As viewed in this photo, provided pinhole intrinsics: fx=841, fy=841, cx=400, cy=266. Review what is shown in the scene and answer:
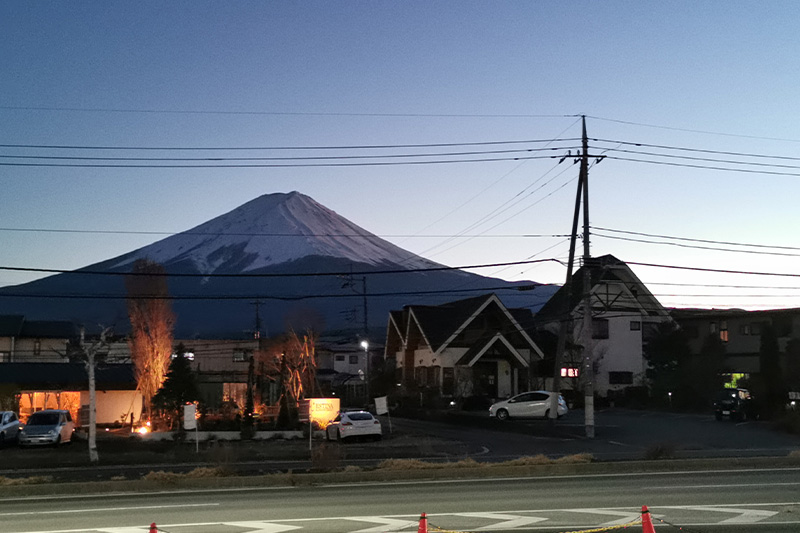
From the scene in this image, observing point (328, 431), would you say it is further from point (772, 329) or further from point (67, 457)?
point (772, 329)

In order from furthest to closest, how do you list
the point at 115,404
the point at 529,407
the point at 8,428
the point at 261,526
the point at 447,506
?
1. the point at 115,404
2. the point at 529,407
3. the point at 8,428
4. the point at 447,506
5. the point at 261,526

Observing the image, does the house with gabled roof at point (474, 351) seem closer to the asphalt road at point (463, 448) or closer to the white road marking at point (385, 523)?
the asphalt road at point (463, 448)

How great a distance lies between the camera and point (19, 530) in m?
13.5

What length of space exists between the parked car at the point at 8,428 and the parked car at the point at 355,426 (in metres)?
14.4

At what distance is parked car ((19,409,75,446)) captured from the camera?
1401 inches

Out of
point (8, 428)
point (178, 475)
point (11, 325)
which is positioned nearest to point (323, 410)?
point (8, 428)

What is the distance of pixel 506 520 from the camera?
13.8 m

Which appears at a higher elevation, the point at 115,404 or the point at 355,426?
the point at 115,404

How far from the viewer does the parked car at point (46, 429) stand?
35.6 m

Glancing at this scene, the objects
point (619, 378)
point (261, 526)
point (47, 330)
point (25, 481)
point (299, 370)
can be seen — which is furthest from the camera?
point (47, 330)

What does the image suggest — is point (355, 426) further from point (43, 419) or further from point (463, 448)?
point (43, 419)

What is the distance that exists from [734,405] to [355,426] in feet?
63.5

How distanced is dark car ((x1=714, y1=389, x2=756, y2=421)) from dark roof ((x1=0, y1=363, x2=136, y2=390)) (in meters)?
33.9

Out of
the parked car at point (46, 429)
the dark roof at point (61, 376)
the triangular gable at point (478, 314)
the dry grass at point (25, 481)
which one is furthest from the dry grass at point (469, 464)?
the triangular gable at point (478, 314)
